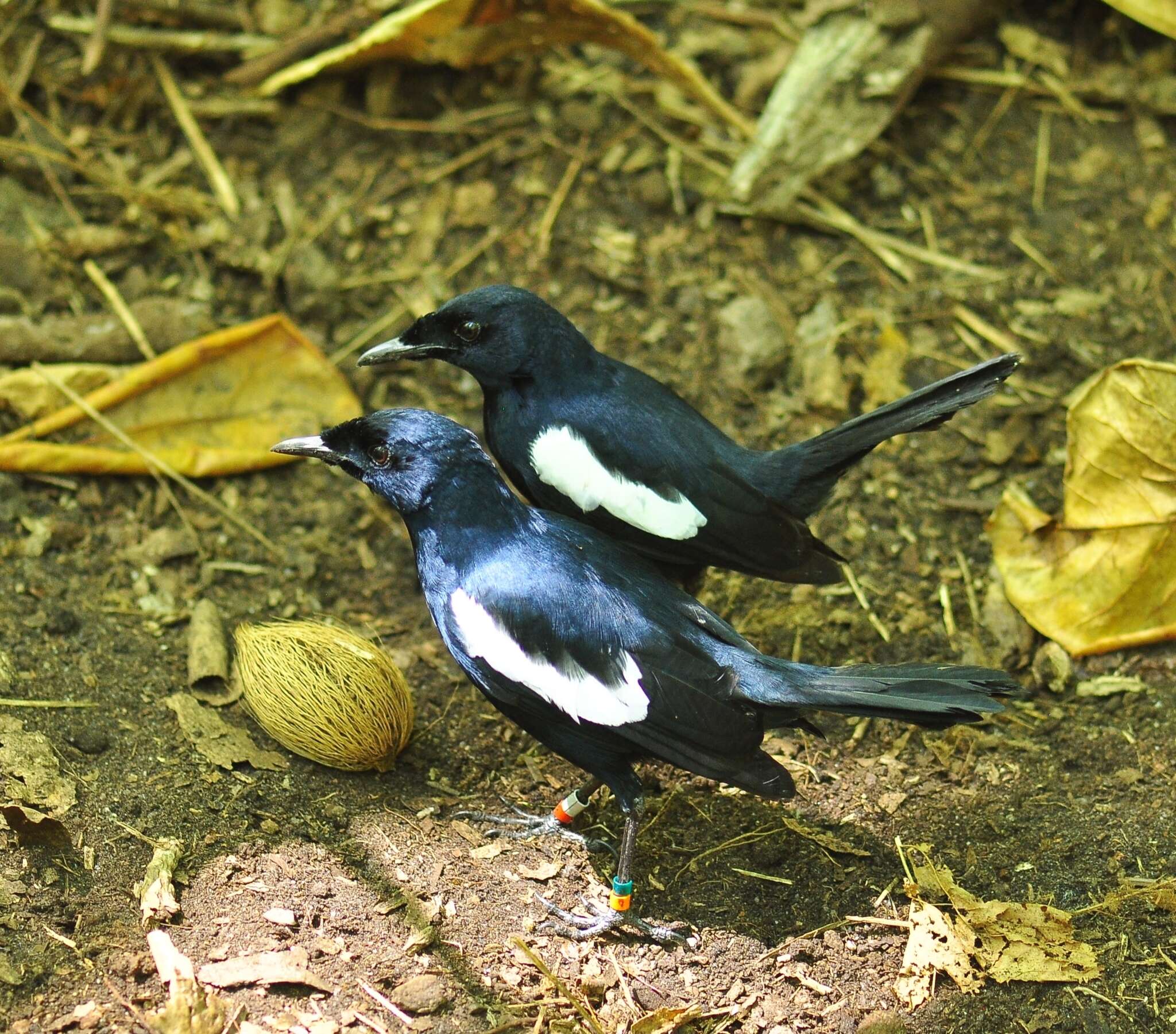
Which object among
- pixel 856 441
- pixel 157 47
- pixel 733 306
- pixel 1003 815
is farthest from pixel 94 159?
pixel 1003 815

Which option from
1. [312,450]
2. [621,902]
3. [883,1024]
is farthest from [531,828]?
[312,450]

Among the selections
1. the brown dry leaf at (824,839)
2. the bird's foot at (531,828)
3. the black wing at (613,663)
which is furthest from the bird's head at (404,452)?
the brown dry leaf at (824,839)

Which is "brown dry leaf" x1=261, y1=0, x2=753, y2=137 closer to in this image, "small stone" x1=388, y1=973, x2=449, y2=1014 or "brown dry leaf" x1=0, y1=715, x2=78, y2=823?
"brown dry leaf" x1=0, y1=715, x2=78, y2=823

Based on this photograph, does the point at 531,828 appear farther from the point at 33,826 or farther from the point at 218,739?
the point at 33,826

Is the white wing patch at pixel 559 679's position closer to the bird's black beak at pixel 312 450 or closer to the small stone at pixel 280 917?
the bird's black beak at pixel 312 450

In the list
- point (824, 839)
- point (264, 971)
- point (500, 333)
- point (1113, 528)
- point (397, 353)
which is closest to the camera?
point (264, 971)

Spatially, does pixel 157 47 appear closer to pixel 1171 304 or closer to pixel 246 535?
pixel 246 535

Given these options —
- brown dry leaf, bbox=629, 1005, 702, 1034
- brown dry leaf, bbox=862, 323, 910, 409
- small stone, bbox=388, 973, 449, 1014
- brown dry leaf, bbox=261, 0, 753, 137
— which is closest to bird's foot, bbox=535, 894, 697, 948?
brown dry leaf, bbox=629, 1005, 702, 1034
